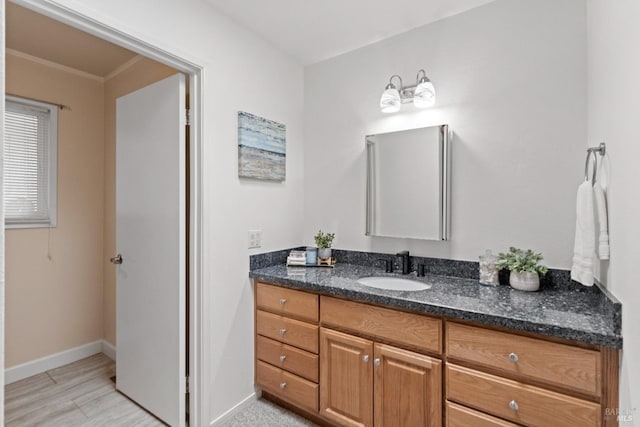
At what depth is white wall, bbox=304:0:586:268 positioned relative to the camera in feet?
5.12

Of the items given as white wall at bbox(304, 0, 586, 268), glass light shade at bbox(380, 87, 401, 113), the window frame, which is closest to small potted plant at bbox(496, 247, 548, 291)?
white wall at bbox(304, 0, 586, 268)

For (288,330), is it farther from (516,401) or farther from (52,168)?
(52,168)

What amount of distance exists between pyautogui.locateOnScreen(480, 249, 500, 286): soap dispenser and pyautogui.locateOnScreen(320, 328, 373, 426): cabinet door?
2.35 ft

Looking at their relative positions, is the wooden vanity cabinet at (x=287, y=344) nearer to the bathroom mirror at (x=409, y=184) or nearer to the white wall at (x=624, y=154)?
the bathroom mirror at (x=409, y=184)

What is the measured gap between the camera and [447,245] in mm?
1907

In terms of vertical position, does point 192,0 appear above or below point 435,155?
above

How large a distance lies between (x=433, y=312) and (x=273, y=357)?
1121mm

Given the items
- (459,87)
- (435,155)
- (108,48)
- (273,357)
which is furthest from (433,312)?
(108,48)

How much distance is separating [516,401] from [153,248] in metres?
2.00

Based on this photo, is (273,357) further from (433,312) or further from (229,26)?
(229,26)

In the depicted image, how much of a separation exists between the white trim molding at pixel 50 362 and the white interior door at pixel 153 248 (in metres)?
0.82

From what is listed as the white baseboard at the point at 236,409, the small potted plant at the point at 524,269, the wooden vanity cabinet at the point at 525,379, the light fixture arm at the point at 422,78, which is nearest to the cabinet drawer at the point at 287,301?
the white baseboard at the point at 236,409

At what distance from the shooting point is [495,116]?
1.74 m

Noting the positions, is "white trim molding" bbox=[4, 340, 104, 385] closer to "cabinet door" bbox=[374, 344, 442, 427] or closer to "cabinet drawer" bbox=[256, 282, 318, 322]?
"cabinet drawer" bbox=[256, 282, 318, 322]
